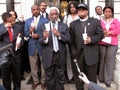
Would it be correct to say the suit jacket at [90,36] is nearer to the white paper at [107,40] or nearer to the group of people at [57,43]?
the group of people at [57,43]

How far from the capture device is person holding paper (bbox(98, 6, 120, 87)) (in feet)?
25.2

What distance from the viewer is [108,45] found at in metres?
7.83

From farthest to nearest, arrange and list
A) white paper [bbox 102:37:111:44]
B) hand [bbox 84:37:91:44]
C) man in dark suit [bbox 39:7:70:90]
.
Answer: white paper [bbox 102:37:111:44]
man in dark suit [bbox 39:7:70:90]
hand [bbox 84:37:91:44]

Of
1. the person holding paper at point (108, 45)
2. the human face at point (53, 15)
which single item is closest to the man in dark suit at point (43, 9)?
the human face at point (53, 15)

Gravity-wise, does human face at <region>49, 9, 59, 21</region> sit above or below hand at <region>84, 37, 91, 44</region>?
above

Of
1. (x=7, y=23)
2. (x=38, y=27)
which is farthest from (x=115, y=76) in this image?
(x=7, y=23)

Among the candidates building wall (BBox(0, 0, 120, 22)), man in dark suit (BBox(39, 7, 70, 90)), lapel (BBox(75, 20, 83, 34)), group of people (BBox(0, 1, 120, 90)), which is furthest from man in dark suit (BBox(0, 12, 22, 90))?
building wall (BBox(0, 0, 120, 22))

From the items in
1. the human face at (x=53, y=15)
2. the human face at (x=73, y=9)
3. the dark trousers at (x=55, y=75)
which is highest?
the human face at (x=73, y=9)

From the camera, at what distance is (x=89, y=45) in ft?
23.1

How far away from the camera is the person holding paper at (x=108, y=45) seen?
7676mm

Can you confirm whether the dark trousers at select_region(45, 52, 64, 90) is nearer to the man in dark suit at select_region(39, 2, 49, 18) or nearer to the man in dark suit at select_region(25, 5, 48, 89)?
the man in dark suit at select_region(25, 5, 48, 89)

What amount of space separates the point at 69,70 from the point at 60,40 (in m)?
1.10

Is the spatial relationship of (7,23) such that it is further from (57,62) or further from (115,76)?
(115,76)

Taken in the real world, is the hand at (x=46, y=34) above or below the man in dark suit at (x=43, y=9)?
below
